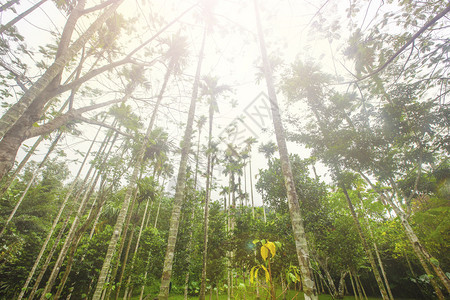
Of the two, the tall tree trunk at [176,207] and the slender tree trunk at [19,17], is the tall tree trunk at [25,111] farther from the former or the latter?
the tall tree trunk at [176,207]

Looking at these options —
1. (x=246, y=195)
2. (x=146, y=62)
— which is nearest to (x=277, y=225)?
(x=146, y=62)

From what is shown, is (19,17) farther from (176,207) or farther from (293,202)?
(293,202)

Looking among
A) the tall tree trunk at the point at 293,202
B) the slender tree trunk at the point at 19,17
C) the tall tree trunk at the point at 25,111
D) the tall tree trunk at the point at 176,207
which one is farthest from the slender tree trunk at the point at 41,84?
the tall tree trunk at the point at 293,202

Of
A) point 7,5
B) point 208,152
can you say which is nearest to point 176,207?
point 208,152

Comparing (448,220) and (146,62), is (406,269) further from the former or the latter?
(146,62)

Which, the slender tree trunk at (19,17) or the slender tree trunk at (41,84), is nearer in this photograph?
the slender tree trunk at (41,84)

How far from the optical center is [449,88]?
187 inches

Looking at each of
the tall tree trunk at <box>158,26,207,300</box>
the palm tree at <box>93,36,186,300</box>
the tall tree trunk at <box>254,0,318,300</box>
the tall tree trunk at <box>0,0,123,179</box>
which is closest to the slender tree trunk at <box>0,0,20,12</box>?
the tall tree trunk at <box>0,0,123,179</box>

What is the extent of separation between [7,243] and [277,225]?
1713cm

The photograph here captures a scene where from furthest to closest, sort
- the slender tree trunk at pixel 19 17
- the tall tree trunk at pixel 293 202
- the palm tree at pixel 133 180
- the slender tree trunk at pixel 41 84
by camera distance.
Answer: the palm tree at pixel 133 180, the tall tree trunk at pixel 293 202, the slender tree trunk at pixel 19 17, the slender tree trunk at pixel 41 84

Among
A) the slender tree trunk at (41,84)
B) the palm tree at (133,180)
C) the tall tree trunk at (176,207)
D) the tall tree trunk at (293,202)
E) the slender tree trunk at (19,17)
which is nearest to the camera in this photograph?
the slender tree trunk at (41,84)

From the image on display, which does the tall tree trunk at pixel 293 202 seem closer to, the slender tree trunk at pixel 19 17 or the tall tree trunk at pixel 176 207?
the tall tree trunk at pixel 176 207

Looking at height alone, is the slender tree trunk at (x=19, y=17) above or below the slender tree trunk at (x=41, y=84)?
above

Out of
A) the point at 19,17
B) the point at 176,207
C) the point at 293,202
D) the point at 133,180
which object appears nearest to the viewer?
the point at 19,17
